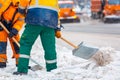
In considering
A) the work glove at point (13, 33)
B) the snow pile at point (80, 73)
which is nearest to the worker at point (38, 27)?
the snow pile at point (80, 73)

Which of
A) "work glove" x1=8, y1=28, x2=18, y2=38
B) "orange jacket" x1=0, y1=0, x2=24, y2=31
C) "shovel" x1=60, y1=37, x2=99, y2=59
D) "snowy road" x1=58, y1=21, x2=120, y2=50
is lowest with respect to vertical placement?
"snowy road" x1=58, y1=21, x2=120, y2=50

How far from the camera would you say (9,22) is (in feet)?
32.5

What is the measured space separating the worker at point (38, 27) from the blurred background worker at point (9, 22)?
0.88m

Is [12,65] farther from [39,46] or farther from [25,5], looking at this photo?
[39,46]

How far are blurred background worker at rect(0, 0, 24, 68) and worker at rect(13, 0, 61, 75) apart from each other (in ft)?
2.90

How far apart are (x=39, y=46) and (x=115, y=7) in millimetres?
22153

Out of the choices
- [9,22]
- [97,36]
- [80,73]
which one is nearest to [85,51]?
[9,22]

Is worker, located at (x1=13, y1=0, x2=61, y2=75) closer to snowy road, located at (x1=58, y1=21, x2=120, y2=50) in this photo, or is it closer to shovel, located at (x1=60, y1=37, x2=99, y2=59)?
shovel, located at (x1=60, y1=37, x2=99, y2=59)

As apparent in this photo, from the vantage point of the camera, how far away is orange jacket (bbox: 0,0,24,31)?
9719mm

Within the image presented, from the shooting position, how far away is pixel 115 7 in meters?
36.3

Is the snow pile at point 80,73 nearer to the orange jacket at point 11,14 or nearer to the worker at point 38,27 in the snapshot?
the worker at point 38,27

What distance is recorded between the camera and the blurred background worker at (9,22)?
382 inches

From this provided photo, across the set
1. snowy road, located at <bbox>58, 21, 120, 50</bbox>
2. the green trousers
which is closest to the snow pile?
the green trousers

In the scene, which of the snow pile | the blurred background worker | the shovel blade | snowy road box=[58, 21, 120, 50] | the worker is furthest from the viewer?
snowy road box=[58, 21, 120, 50]
